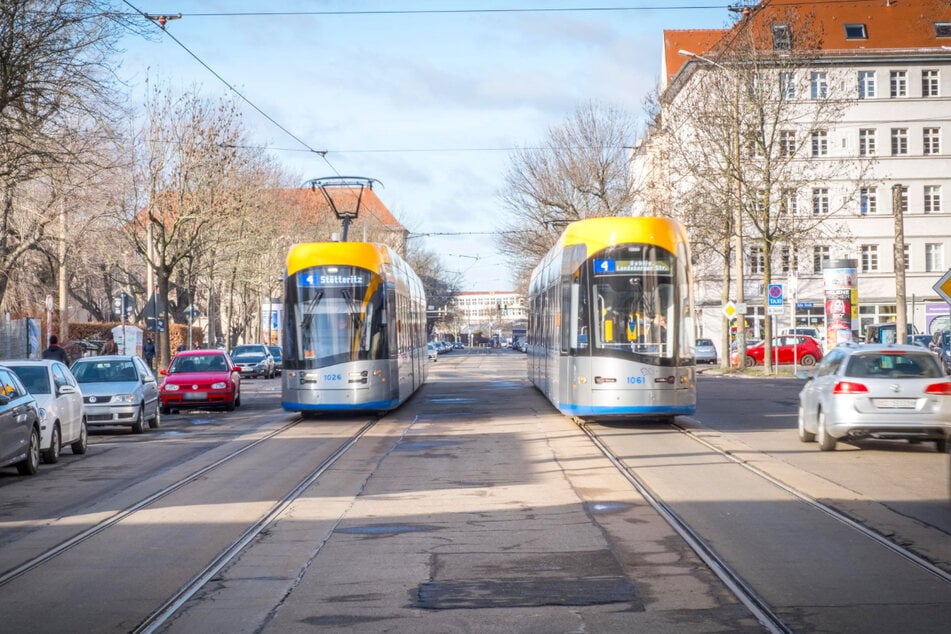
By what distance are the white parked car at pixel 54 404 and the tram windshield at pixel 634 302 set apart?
8.37 m

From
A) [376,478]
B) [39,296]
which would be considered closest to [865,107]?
[39,296]

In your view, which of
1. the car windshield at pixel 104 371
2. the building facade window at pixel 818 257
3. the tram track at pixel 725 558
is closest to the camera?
the tram track at pixel 725 558

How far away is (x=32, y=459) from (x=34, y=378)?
2.43m

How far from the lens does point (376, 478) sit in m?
14.6

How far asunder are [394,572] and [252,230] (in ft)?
158

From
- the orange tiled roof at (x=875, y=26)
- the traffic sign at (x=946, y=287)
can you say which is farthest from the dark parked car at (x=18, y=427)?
the orange tiled roof at (x=875, y=26)

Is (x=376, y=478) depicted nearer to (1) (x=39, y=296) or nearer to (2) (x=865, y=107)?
(1) (x=39, y=296)

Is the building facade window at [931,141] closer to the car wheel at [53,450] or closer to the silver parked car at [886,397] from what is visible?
the silver parked car at [886,397]

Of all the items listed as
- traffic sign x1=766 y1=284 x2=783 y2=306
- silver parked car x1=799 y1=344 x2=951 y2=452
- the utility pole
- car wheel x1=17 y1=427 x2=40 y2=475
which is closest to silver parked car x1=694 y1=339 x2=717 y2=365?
traffic sign x1=766 y1=284 x2=783 y2=306

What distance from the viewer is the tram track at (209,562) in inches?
304

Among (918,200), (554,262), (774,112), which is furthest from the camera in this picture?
(918,200)

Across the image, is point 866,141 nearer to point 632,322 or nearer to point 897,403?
point 632,322

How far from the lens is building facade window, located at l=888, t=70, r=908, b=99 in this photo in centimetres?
7069

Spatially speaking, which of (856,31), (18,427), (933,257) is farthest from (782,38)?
(18,427)
